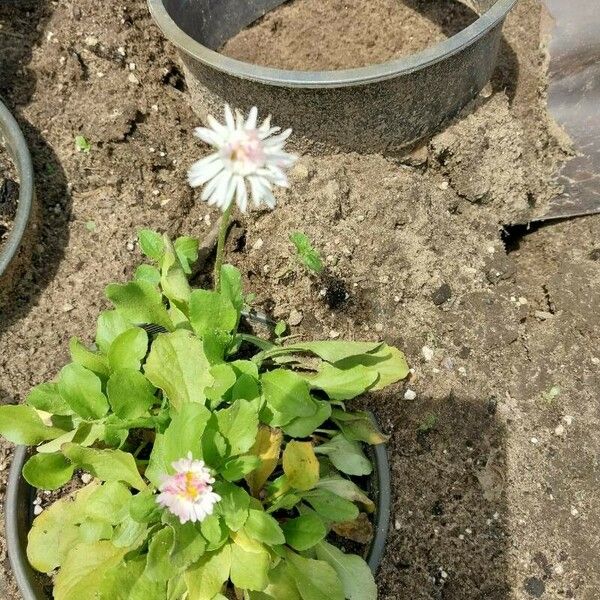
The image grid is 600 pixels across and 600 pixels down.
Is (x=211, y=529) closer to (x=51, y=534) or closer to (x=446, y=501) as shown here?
(x=51, y=534)

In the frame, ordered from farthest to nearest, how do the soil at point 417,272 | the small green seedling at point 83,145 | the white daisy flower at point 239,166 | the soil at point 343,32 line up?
1. the soil at point 343,32
2. the small green seedling at point 83,145
3. the soil at point 417,272
4. the white daisy flower at point 239,166

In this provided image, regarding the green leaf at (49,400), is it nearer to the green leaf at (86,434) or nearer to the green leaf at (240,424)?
the green leaf at (86,434)

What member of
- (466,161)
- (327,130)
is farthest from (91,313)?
(466,161)

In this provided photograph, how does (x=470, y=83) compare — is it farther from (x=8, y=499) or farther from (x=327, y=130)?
(x=8, y=499)

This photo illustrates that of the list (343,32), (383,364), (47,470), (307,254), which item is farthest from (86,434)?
(343,32)

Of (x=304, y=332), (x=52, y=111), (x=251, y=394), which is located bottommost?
(x=304, y=332)

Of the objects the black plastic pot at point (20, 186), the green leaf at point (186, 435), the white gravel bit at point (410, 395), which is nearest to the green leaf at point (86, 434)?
the green leaf at point (186, 435)

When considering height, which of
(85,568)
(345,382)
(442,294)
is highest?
(345,382)
